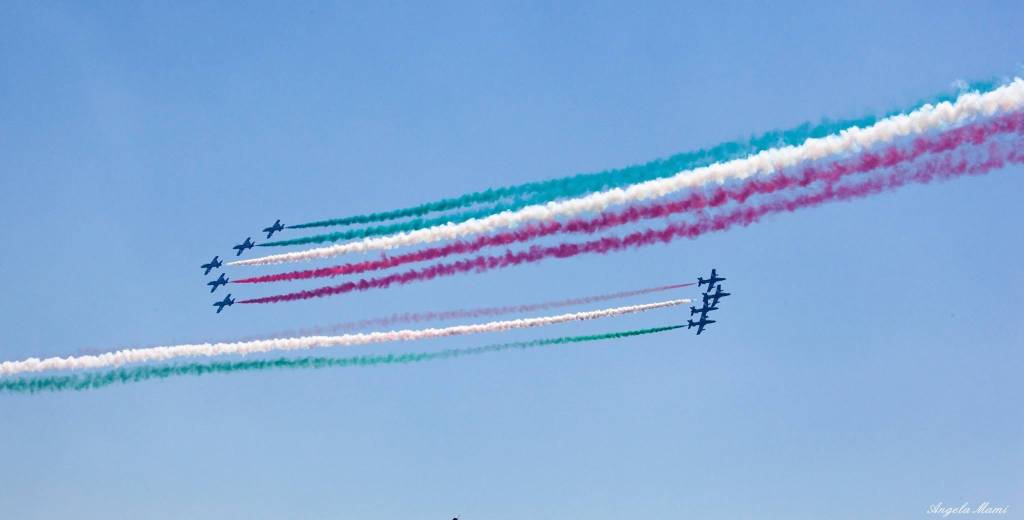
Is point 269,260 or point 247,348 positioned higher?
point 269,260

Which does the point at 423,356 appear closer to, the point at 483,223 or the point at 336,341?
the point at 336,341

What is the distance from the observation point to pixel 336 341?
185 feet

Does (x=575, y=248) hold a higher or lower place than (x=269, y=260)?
lower

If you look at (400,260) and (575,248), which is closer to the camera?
(575,248)

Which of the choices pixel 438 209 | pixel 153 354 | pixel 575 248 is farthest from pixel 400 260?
pixel 153 354

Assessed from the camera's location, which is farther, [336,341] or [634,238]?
[336,341]

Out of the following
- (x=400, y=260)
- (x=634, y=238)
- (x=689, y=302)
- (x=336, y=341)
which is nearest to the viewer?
(x=634, y=238)

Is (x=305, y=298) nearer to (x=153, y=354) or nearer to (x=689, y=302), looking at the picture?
(x=153, y=354)

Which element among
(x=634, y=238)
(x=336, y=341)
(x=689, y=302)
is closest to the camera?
(x=634, y=238)

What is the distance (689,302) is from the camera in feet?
198

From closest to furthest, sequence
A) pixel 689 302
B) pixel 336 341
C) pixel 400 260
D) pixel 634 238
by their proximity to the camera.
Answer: pixel 634 238
pixel 400 260
pixel 336 341
pixel 689 302

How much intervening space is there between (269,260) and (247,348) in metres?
3.77

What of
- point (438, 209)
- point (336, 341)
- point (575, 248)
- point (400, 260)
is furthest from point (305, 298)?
point (575, 248)

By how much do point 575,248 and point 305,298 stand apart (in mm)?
13885
